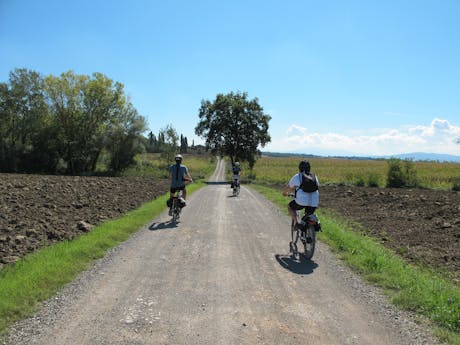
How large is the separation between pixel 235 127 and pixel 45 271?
4935cm

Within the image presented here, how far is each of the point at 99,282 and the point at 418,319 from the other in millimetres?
5066

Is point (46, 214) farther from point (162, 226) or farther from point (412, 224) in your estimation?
point (412, 224)

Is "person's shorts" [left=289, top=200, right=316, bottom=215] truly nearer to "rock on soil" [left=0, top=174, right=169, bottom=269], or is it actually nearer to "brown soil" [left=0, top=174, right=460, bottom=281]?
"brown soil" [left=0, top=174, right=460, bottom=281]

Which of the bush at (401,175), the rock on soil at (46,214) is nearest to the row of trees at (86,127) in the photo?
the bush at (401,175)

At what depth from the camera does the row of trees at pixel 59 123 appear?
4778 cm

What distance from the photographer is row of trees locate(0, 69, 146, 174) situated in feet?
157

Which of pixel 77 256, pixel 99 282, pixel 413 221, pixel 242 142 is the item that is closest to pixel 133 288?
pixel 99 282

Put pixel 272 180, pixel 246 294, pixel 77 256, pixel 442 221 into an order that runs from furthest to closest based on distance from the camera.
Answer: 1. pixel 272 180
2. pixel 442 221
3. pixel 77 256
4. pixel 246 294

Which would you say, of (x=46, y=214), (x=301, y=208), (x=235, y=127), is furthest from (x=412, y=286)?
(x=235, y=127)

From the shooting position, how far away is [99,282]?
5875mm

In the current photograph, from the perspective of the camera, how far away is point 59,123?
163 feet

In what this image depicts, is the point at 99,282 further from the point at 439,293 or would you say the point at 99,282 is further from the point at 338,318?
the point at 439,293

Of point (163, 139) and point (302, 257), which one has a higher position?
point (163, 139)

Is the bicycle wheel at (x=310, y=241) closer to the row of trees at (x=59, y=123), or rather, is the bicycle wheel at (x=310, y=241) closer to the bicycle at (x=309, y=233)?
the bicycle at (x=309, y=233)
